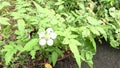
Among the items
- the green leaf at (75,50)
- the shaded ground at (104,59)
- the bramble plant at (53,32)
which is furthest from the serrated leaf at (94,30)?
the shaded ground at (104,59)

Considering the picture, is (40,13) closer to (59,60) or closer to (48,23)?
(48,23)

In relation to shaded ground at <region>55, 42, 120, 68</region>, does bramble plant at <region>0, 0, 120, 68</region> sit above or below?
above

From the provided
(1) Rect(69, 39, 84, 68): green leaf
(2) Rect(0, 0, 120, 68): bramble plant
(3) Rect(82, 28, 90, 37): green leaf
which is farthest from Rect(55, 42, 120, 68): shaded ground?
(1) Rect(69, 39, 84, 68): green leaf

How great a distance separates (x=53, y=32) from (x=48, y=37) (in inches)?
2.0

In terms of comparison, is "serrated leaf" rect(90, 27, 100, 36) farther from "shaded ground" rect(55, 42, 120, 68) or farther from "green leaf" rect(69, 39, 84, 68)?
"shaded ground" rect(55, 42, 120, 68)

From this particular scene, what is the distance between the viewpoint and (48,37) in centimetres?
176

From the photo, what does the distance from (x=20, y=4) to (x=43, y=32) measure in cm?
55

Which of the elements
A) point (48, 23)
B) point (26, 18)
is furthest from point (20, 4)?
point (48, 23)

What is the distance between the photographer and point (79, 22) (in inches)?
83.8

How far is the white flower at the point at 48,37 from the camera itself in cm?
175

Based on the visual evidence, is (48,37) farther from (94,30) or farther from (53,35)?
(94,30)

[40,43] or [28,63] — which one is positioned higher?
[40,43]

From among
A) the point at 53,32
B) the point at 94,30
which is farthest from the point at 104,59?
the point at 53,32

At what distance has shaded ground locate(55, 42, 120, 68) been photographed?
232cm
